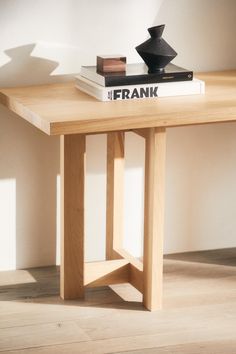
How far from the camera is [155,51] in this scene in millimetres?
2676

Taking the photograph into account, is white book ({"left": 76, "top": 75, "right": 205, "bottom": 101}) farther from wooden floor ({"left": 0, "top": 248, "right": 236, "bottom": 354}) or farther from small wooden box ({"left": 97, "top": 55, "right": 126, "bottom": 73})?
wooden floor ({"left": 0, "top": 248, "right": 236, "bottom": 354})

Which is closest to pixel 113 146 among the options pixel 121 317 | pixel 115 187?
pixel 115 187

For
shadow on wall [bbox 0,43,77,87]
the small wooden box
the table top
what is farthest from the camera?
shadow on wall [bbox 0,43,77,87]

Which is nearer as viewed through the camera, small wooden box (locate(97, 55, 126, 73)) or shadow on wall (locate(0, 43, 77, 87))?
small wooden box (locate(97, 55, 126, 73))

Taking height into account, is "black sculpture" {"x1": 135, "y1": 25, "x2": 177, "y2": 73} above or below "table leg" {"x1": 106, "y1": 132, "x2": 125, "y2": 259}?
above

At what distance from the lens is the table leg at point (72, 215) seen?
8.43 ft

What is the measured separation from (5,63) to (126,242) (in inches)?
28.4

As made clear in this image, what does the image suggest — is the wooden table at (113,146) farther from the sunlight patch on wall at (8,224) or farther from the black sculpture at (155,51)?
the sunlight patch on wall at (8,224)

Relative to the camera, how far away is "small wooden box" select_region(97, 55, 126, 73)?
8.70ft

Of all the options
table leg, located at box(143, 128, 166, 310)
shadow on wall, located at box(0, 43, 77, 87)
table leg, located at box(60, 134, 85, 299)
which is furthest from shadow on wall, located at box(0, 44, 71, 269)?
table leg, located at box(143, 128, 166, 310)

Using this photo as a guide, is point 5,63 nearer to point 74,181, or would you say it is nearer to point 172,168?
point 74,181

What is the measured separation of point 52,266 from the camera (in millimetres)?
2994

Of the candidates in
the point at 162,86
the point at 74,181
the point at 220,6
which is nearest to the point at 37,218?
the point at 74,181

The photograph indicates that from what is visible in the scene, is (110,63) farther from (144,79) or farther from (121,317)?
(121,317)
